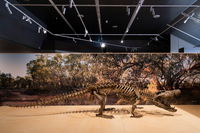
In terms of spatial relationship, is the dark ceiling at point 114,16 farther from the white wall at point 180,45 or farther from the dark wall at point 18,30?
the dark wall at point 18,30

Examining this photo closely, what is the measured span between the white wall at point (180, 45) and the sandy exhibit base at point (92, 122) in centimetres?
156

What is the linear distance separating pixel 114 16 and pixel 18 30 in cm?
222

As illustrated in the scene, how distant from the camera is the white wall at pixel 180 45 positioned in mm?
4787

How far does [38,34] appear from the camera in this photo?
4.89 metres

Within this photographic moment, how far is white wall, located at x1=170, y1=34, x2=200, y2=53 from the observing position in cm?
479

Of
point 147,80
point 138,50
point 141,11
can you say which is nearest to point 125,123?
point 147,80

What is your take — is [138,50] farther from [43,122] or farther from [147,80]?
[43,122]

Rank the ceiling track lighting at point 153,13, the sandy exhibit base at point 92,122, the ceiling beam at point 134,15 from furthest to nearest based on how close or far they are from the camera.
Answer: the ceiling track lighting at point 153,13 → the ceiling beam at point 134,15 → the sandy exhibit base at point 92,122

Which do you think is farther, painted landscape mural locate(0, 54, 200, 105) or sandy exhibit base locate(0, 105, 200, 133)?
painted landscape mural locate(0, 54, 200, 105)

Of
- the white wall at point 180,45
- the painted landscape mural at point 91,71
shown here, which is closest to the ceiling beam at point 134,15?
the painted landscape mural at point 91,71

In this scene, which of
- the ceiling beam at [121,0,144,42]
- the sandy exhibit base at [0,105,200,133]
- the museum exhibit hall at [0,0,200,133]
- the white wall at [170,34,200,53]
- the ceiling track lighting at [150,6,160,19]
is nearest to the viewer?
the sandy exhibit base at [0,105,200,133]

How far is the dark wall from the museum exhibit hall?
20mm

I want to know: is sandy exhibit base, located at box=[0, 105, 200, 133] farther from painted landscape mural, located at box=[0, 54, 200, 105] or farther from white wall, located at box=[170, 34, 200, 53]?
white wall, located at box=[170, 34, 200, 53]

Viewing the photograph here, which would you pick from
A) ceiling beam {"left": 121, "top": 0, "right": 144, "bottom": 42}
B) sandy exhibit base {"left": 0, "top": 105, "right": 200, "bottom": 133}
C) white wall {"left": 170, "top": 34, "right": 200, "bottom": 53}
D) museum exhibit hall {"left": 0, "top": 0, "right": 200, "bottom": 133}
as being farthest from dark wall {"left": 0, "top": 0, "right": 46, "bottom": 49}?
white wall {"left": 170, "top": 34, "right": 200, "bottom": 53}
